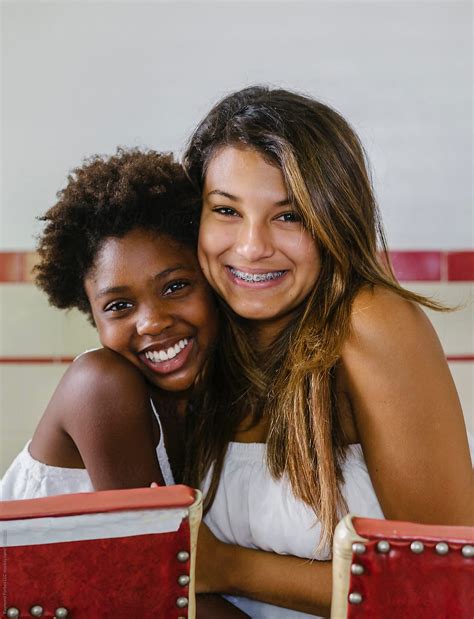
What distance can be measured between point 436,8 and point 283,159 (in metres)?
2.72

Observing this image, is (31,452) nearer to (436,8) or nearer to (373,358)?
(373,358)

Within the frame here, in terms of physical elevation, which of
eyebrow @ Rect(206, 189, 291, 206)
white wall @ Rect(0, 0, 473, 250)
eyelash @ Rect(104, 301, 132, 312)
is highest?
white wall @ Rect(0, 0, 473, 250)

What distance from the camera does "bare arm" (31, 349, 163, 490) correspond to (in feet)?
5.30

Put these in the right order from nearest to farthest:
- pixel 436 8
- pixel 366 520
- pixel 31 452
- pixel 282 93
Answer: pixel 366 520
pixel 282 93
pixel 31 452
pixel 436 8

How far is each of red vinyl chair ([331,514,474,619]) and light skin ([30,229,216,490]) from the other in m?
0.83

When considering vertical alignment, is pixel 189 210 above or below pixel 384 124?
below

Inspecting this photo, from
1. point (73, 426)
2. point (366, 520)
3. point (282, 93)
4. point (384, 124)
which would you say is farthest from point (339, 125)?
point (384, 124)

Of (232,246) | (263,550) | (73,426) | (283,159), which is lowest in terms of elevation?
(263,550)

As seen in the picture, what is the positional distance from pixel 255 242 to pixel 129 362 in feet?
1.39

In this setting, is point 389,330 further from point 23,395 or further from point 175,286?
point 23,395

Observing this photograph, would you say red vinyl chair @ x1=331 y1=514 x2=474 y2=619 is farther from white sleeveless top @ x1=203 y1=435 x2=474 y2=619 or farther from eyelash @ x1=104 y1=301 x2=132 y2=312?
eyelash @ x1=104 y1=301 x2=132 y2=312

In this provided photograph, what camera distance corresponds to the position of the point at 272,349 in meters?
1.82

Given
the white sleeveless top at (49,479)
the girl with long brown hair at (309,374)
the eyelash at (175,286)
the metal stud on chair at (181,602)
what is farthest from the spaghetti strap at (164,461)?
the metal stud on chair at (181,602)

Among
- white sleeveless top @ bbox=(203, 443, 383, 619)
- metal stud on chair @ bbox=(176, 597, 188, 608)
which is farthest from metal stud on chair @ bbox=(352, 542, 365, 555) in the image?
white sleeveless top @ bbox=(203, 443, 383, 619)
